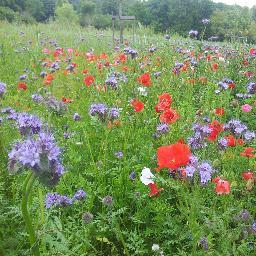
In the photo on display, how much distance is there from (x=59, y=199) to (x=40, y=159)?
1.05 meters

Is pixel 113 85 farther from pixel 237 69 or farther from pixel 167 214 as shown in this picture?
pixel 237 69

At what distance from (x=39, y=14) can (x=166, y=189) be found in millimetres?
41308

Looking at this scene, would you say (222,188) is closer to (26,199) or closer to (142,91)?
(26,199)

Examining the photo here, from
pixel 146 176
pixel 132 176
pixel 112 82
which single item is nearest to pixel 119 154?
pixel 132 176

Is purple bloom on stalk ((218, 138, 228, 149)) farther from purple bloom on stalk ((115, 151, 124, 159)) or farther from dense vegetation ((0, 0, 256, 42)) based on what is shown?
dense vegetation ((0, 0, 256, 42))

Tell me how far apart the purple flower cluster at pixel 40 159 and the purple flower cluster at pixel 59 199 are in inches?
35.3

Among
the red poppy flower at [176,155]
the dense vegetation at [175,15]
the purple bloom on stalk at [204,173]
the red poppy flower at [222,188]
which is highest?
the red poppy flower at [176,155]

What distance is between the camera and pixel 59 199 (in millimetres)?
2332

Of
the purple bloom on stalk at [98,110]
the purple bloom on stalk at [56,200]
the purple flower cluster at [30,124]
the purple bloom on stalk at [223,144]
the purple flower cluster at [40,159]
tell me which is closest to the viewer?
the purple flower cluster at [40,159]

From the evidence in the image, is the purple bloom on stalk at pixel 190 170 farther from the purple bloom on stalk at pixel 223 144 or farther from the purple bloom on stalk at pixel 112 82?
the purple bloom on stalk at pixel 112 82

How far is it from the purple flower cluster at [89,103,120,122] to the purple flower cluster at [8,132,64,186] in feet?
4.83

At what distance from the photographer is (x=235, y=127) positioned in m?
3.19

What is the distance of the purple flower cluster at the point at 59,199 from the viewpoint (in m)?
2.30

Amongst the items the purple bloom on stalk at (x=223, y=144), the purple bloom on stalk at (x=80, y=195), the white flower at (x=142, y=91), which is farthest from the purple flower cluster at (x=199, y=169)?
the white flower at (x=142, y=91)
